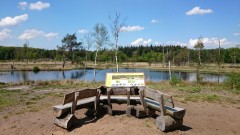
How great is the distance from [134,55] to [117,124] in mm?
110283

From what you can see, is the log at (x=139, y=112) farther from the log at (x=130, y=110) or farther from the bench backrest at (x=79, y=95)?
the bench backrest at (x=79, y=95)

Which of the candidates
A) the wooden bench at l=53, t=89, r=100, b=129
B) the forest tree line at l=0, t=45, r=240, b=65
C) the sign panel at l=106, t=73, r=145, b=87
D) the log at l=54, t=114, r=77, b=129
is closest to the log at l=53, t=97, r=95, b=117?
the wooden bench at l=53, t=89, r=100, b=129

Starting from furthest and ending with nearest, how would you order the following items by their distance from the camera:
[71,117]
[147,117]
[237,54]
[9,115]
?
[237,54] < [9,115] < [147,117] < [71,117]

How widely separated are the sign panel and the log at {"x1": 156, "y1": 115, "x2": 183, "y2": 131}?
2098 mm

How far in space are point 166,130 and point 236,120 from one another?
3.47m

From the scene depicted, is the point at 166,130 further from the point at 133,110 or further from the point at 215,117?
the point at 215,117

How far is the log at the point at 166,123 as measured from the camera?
7.36m

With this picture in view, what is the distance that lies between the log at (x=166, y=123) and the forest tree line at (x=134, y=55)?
88.3 ft

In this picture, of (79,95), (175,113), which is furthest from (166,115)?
(79,95)

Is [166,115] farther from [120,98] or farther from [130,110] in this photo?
[120,98]

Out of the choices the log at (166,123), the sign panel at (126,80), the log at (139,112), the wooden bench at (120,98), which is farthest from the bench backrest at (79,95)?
the log at (166,123)

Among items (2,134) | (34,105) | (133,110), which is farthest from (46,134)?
(34,105)

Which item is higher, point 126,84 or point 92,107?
point 126,84

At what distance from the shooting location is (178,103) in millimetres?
12203
